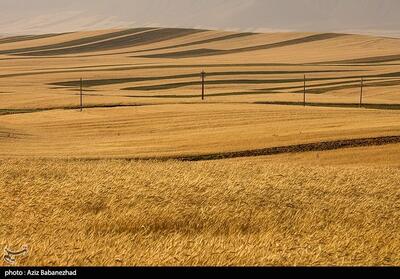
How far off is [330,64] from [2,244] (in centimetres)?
13199

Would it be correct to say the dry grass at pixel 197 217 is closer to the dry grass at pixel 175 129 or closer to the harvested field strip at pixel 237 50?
the dry grass at pixel 175 129

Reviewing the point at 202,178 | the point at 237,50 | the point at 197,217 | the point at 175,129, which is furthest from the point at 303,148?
the point at 237,50

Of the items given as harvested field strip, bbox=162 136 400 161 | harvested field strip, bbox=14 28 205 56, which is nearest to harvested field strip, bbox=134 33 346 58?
harvested field strip, bbox=14 28 205 56

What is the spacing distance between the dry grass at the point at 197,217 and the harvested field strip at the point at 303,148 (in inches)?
533

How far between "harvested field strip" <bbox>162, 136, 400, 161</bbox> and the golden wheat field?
0.09m

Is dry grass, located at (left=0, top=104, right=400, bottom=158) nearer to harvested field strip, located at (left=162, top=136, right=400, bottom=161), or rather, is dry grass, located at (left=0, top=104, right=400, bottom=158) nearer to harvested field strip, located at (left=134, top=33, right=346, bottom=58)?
harvested field strip, located at (left=162, top=136, right=400, bottom=161)

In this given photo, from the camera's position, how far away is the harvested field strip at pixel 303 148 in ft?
104

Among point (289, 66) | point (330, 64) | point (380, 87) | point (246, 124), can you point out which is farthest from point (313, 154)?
point (330, 64)

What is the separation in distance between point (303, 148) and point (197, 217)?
71.1ft

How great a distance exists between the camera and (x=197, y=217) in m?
11.9

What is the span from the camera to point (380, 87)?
8719cm

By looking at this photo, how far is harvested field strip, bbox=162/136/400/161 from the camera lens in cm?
3156

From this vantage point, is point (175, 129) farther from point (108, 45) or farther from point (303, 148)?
point (108, 45)
